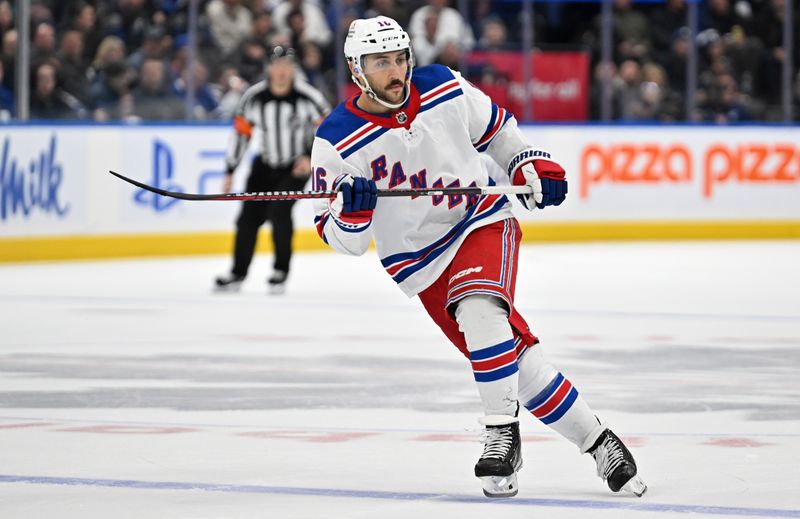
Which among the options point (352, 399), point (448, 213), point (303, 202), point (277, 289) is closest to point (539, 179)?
point (448, 213)

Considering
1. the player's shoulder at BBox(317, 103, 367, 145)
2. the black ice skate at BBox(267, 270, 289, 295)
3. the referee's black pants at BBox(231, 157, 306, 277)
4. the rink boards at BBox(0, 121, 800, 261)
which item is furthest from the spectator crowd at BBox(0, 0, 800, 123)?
the player's shoulder at BBox(317, 103, 367, 145)

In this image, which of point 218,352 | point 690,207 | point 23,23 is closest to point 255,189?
point 23,23

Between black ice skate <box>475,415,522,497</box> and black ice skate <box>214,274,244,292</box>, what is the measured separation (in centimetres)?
608

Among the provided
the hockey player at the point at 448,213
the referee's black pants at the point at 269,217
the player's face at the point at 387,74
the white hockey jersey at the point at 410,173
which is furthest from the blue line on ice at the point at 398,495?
the referee's black pants at the point at 269,217

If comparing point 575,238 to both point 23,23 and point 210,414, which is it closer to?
point 23,23

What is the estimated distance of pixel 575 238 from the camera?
14.3m

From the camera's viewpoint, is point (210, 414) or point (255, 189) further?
point (255, 189)

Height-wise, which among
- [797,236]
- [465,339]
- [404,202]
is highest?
[404,202]

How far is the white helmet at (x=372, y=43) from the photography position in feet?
14.0

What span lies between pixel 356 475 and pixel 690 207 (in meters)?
10.7

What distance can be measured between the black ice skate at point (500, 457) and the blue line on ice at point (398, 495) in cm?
4

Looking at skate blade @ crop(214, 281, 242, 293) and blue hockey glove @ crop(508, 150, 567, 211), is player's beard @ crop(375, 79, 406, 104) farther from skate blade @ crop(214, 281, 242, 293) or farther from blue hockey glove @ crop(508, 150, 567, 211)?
skate blade @ crop(214, 281, 242, 293)

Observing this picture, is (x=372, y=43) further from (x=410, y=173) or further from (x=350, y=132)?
(x=410, y=173)

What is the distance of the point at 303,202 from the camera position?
13055 millimetres
